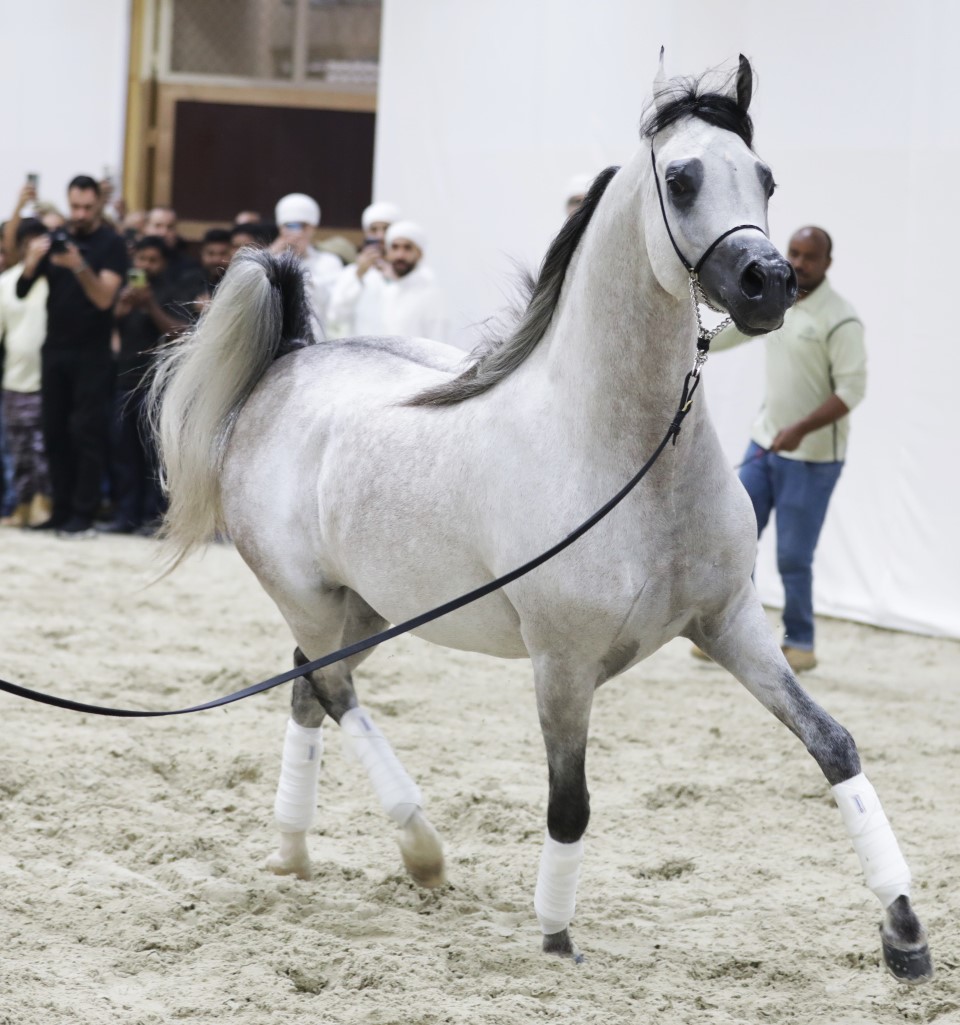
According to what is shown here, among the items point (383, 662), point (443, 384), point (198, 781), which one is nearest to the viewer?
point (443, 384)

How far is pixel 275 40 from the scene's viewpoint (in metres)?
11.8

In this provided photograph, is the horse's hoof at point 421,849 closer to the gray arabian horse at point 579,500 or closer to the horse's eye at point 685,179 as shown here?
the gray arabian horse at point 579,500

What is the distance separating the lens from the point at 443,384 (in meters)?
3.36

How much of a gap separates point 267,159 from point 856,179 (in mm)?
5977

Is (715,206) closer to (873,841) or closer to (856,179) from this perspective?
(873,841)

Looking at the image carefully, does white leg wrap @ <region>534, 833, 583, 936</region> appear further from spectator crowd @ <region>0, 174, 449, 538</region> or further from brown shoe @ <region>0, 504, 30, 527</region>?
brown shoe @ <region>0, 504, 30, 527</region>

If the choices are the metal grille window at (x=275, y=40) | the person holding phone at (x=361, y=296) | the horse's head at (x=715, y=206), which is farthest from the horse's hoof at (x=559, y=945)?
the metal grille window at (x=275, y=40)

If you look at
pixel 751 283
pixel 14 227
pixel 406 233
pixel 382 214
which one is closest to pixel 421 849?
pixel 751 283

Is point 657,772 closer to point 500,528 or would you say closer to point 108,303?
point 500,528

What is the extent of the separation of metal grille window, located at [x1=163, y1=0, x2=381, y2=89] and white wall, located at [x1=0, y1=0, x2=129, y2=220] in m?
0.50

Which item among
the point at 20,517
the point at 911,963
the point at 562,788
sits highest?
the point at 562,788

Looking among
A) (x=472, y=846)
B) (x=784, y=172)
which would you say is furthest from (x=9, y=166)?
(x=472, y=846)

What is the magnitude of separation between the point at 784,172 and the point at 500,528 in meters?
5.13

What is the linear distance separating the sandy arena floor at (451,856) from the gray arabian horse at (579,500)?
0.73ft
